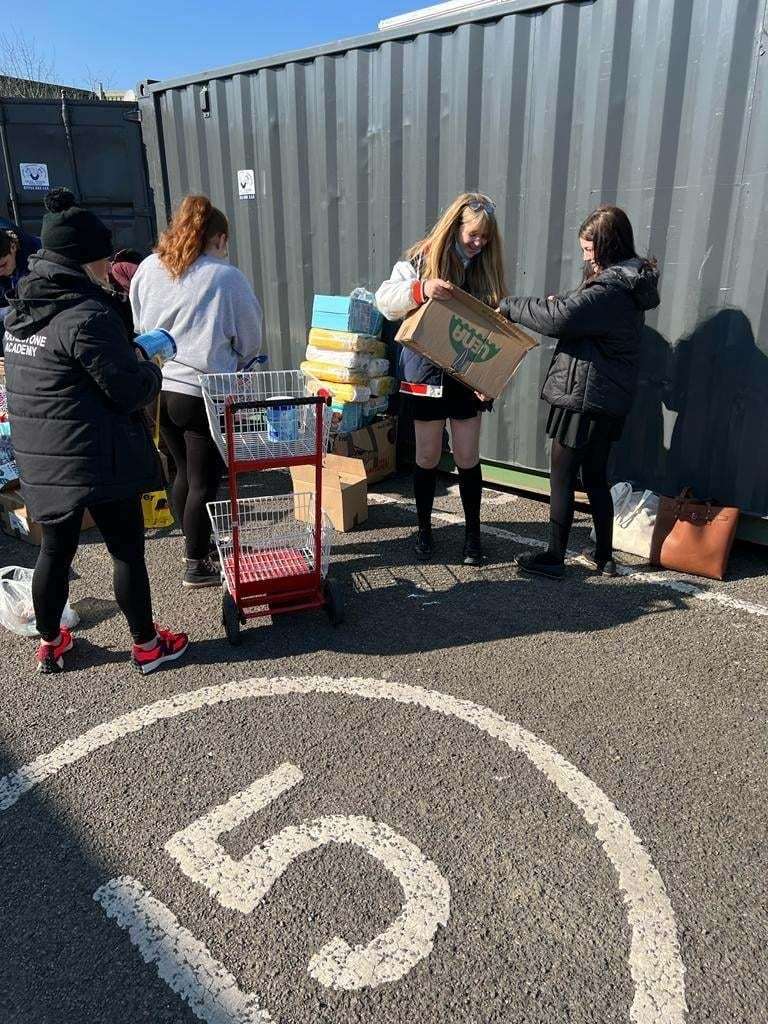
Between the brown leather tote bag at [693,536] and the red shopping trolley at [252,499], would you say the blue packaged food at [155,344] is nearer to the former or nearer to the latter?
the red shopping trolley at [252,499]

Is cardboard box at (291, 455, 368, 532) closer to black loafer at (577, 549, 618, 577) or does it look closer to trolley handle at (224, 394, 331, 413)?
black loafer at (577, 549, 618, 577)

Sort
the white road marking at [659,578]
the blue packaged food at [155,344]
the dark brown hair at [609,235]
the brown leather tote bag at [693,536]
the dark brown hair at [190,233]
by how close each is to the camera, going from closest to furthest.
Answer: the blue packaged food at [155,344]
the dark brown hair at [190,233]
the dark brown hair at [609,235]
the white road marking at [659,578]
the brown leather tote bag at [693,536]

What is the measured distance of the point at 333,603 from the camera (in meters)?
3.80

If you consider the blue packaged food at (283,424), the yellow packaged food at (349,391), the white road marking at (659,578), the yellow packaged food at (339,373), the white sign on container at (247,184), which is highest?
the white sign on container at (247,184)

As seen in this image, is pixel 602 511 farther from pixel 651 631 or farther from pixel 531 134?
pixel 531 134

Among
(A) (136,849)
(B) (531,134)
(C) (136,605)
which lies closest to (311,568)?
(C) (136,605)

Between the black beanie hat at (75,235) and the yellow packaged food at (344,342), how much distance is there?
291 centimetres

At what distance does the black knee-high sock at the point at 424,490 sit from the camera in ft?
15.0

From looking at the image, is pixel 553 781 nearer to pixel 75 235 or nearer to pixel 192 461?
pixel 192 461

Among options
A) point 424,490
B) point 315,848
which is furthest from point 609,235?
point 315,848

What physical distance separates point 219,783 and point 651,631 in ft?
7.74

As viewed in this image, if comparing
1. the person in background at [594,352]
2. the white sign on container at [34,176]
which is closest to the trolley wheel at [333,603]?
the person in background at [594,352]

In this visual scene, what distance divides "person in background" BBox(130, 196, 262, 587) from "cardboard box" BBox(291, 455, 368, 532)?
1.22 metres

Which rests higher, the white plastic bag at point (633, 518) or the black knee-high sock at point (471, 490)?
the black knee-high sock at point (471, 490)
